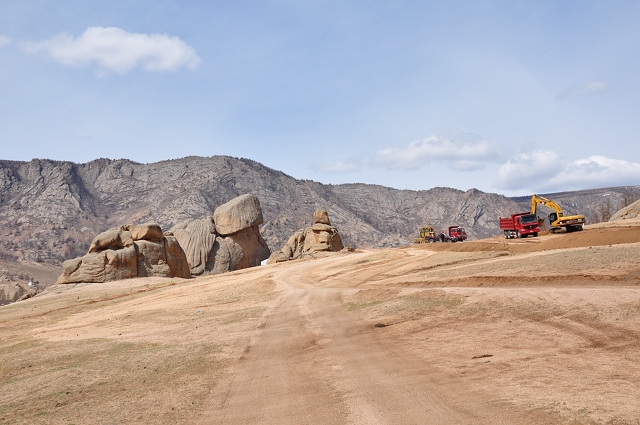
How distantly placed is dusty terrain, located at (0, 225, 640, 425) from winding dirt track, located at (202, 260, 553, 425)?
5 centimetres

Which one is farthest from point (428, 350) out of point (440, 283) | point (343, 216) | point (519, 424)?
point (343, 216)

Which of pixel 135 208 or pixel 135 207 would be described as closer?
pixel 135 208

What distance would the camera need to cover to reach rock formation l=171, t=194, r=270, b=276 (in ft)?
206

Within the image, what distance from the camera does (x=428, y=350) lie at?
44.8 feet

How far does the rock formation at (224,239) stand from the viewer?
62938 mm

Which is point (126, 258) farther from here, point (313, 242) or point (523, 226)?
point (523, 226)

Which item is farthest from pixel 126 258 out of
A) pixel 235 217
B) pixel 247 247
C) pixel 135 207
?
pixel 135 207

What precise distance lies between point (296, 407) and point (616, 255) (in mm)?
19183

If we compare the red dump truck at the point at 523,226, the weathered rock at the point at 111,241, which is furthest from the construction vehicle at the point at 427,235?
the weathered rock at the point at 111,241

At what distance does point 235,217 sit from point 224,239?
290cm

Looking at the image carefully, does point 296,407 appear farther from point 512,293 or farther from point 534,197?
point 534,197

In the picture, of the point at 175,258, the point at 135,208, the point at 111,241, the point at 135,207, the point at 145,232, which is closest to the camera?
the point at 111,241

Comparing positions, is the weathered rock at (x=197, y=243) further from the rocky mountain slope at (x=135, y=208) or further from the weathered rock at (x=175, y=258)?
the rocky mountain slope at (x=135, y=208)

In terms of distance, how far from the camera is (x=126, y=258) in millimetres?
47500
